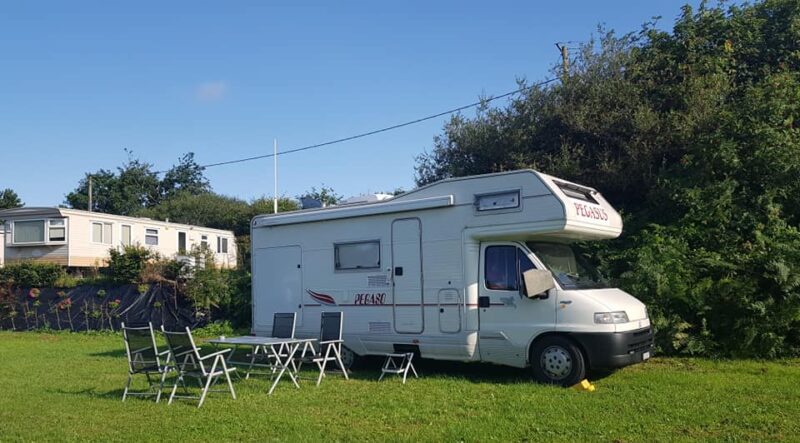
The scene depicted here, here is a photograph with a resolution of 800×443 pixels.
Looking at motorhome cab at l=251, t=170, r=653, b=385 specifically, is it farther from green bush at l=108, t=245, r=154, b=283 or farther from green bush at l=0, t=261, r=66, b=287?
green bush at l=0, t=261, r=66, b=287

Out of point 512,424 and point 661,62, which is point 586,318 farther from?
point 661,62

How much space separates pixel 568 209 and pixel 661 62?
29.3 ft

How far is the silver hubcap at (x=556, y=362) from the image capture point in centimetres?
893

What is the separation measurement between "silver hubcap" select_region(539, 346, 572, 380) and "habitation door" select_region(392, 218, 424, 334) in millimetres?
1911

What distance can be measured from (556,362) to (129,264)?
15.3 m

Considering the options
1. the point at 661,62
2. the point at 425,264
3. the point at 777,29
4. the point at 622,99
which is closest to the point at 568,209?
the point at 425,264

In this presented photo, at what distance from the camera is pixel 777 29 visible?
1700cm

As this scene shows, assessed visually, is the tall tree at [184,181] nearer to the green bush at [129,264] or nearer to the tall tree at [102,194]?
the tall tree at [102,194]

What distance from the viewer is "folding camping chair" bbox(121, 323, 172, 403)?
28.7 ft

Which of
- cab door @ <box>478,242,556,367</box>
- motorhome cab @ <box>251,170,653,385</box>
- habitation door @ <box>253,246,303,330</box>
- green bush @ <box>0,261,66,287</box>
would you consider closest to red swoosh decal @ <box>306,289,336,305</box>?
motorhome cab @ <box>251,170,653,385</box>

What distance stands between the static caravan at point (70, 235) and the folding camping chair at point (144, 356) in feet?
54.8

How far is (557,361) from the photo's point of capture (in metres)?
9.03

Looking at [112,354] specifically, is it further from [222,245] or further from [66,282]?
[222,245]

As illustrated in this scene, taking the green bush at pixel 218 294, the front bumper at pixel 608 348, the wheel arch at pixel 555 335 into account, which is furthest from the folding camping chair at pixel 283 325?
the green bush at pixel 218 294
